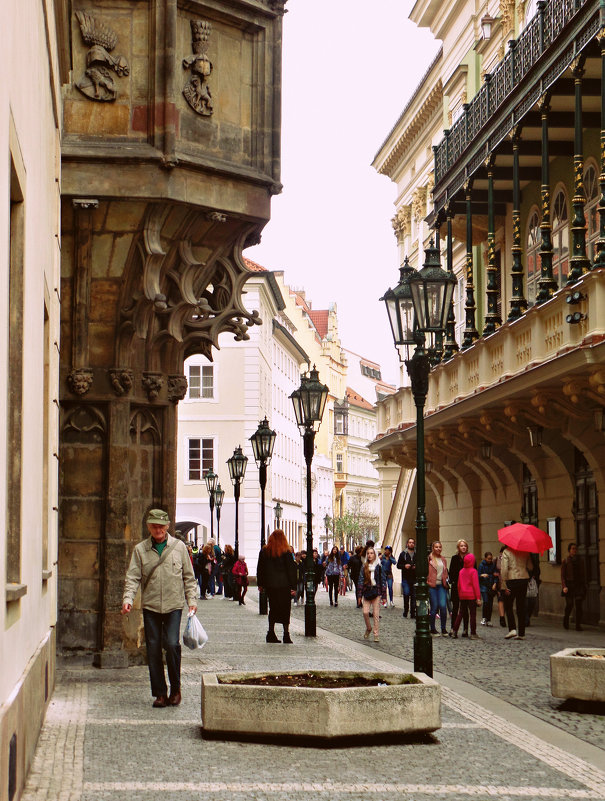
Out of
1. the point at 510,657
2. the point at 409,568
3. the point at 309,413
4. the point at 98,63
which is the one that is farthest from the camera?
the point at 409,568

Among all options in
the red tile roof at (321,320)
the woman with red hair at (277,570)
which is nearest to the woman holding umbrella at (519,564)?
the woman with red hair at (277,570)

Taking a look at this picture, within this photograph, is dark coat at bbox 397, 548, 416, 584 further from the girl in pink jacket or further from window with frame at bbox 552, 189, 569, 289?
window with frame at bbox 552, 189, 569, 289

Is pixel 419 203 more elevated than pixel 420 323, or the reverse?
pixel 419 203

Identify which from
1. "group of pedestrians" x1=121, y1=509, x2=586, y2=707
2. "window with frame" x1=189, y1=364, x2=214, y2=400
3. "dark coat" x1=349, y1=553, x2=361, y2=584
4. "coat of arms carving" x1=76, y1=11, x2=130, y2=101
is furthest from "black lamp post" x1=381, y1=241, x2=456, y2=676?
→ "window with frame" x1=189, y1=364, x2=214, y2=400

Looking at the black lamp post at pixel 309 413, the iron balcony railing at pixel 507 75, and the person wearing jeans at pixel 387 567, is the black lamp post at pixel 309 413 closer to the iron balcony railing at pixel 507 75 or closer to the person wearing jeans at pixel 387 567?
the iron balcony railing at pixel 507 75

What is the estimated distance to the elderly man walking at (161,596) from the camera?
1296 centimetres

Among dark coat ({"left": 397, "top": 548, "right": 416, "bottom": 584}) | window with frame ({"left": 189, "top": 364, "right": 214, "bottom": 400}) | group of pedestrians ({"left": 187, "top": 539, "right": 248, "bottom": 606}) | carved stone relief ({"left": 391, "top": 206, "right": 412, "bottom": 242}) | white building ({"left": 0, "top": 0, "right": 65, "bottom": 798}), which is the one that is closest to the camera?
white building ({"left": 0, "top": 0, "right": 65, "bottom": 798})

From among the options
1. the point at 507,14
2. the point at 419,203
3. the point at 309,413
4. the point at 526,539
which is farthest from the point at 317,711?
the point at 419,203

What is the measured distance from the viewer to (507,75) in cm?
2825

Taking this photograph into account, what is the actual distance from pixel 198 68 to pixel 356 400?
123348 millimetres

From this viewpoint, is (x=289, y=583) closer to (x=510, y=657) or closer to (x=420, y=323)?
(x=510, y=657)

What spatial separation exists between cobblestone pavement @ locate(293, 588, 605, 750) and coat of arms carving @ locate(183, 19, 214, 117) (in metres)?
7.20

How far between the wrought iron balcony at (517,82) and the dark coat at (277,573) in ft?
31.2

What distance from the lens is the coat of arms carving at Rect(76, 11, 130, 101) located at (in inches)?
629
